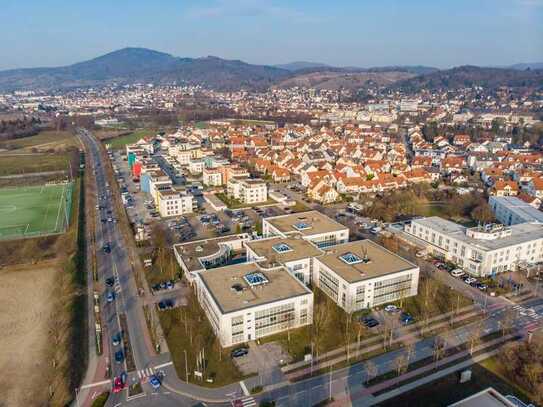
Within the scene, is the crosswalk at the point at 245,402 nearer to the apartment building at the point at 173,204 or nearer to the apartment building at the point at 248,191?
the apartment building at the point at 173,204

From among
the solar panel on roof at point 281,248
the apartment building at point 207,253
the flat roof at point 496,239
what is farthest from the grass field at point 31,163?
the flat roof at point 496,239

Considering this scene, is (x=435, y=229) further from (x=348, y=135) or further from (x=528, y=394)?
(x=348, y=135)

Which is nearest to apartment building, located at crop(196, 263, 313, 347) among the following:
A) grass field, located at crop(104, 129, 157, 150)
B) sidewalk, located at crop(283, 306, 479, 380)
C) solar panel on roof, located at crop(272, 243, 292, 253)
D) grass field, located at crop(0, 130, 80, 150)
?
sidewalk, located at crop(283, 306, 479, 380)

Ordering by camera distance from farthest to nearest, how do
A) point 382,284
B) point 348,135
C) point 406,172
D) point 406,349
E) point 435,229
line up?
point 348,135 < point 406,172 < point 435,229 < point 382,284 < point 406,349

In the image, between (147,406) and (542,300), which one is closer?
(147,406)

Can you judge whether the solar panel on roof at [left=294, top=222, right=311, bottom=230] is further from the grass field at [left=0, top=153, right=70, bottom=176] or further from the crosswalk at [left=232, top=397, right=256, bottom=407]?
the grass field at [left=0, top=153, right=70, bottom=176]

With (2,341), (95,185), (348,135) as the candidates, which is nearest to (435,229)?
(2,341)

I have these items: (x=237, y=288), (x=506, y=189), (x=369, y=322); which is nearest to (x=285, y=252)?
(x=237, y=288)
